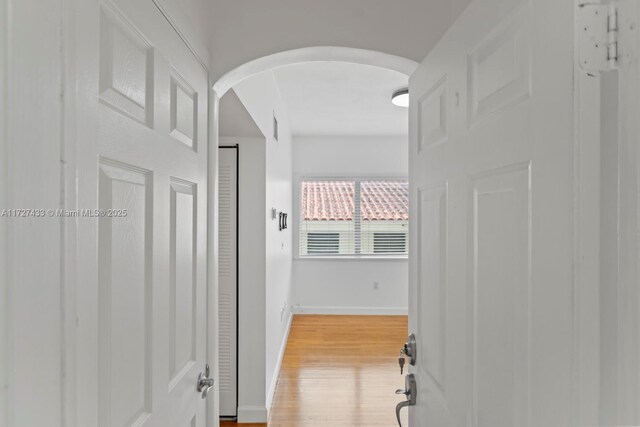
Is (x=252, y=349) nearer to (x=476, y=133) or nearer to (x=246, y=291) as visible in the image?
(x=246, y=291)

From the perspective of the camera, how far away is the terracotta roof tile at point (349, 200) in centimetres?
574

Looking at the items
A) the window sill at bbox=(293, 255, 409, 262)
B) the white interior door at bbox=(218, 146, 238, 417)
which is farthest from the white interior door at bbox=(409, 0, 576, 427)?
the window sill at bbox=(293, 255, 409, 262)

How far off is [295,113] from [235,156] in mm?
1885

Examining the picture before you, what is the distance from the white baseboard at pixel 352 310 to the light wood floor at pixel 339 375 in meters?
0.32

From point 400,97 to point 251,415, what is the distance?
2912 mm

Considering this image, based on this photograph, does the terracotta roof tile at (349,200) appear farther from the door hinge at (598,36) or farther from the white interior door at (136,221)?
the door hinge at (598,36)

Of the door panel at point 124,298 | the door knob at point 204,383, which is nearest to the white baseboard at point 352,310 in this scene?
the door knob at point 204,383

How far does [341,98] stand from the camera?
3865mm

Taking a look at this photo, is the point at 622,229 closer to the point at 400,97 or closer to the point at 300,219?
the point at 400,97

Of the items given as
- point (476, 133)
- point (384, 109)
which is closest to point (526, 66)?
point (476, 133)

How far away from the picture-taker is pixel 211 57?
1490 mm

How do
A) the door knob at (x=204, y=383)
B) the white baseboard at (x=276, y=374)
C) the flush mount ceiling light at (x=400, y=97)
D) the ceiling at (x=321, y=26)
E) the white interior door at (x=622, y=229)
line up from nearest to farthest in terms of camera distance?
the white interior door at (x=622, y=229) < the door knob at (x=204, y=383) < the ceiling at (x=321, y=26) < the white baseboard at (x=276, y=374) < the flush mount ceiling light at (x=400, y=97)

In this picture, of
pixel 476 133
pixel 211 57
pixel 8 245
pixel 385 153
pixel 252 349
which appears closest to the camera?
pixel 8 245

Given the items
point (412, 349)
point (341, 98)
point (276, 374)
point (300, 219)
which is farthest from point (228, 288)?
point (300, 219)
